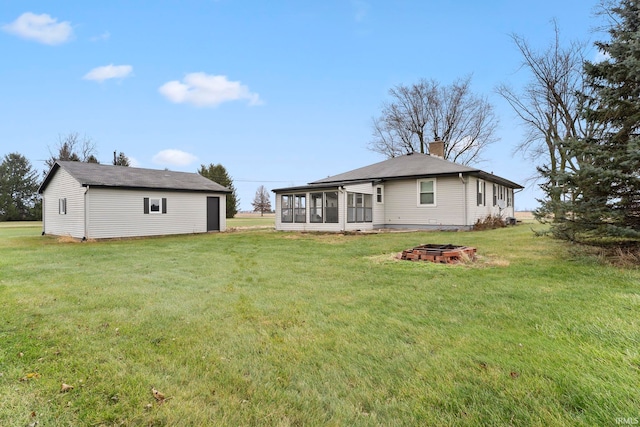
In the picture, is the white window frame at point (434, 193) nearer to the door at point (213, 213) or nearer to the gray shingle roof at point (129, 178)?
the gray shingle roof at point (129, 178)

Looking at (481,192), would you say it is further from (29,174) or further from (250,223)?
(29,174)

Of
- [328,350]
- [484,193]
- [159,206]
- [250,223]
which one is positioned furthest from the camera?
[250,223]

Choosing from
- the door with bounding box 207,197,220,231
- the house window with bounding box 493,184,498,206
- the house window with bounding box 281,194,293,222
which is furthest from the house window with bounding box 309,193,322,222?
the house window with bounding box 493,184,498,206

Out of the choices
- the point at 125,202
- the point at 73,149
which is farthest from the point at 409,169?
the point at 73,149

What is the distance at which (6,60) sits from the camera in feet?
58.6

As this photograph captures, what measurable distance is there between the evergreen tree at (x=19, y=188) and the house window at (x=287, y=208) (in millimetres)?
40140

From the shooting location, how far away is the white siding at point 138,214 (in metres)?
15.3

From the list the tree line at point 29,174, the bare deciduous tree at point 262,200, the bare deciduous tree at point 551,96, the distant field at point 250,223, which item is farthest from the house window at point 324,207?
the bare deciduous tree at point 262,200

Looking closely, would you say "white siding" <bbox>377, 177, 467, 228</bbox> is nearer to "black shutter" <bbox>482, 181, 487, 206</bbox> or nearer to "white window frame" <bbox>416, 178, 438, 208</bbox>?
"white window frame" <bbox>416, 178, 438, 208</bbox>

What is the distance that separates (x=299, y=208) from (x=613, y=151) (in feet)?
45.0

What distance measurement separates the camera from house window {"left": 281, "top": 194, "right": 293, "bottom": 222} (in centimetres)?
1833

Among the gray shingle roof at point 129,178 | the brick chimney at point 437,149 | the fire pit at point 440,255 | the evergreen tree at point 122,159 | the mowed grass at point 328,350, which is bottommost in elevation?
the mowed grass at point 328,350

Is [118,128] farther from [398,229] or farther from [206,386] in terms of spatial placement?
[206,386]

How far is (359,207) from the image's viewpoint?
1727 centimetres
